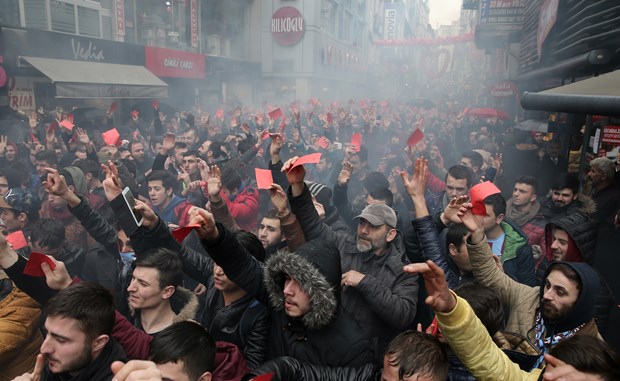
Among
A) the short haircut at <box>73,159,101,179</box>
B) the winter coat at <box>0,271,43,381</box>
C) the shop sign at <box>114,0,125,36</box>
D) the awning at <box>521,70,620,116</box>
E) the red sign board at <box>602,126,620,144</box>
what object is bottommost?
the winter coat at <box>0,271,43,381</box>

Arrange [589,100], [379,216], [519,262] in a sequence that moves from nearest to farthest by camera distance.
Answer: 1. [379,216]
2. [589,100]
3. [519,262]

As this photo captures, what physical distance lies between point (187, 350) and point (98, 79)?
14058mm

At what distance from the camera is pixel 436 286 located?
187cm

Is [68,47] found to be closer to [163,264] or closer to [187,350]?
[163,264]

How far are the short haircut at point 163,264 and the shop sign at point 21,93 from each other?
11.3 m

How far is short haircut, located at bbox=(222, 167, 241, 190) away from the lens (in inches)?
203

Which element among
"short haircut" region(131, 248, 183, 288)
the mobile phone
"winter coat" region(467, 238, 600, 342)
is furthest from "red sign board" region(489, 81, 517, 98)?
"short haircut" region(131, 248, 183, 288)

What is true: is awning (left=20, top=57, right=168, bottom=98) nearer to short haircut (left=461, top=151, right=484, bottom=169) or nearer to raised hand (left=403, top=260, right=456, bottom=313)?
short haircut (left=461, top=151, right=484, bottom=169)

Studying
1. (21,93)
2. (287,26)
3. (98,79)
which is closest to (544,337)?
(21,93)

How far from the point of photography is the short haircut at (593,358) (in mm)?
1716

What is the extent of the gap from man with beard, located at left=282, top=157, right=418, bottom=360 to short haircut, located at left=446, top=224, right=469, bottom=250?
0.37 m

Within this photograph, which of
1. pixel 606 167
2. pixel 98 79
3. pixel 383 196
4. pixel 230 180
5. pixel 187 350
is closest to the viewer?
pixel 187 350

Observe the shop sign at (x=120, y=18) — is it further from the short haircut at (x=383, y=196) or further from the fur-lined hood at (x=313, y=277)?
the fur-lined hood at (x=313, y=277)

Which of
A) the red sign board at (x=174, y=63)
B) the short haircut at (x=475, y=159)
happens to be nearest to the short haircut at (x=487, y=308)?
the short haircut at (x=475, y=159)
